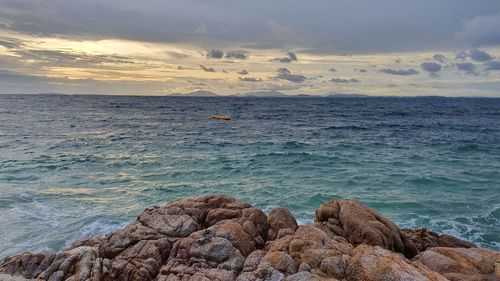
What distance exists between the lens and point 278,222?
1416cm

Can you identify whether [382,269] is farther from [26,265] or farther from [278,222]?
[26,265]

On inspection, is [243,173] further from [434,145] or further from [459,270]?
[434,145]

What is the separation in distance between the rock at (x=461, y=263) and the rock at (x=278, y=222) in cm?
420

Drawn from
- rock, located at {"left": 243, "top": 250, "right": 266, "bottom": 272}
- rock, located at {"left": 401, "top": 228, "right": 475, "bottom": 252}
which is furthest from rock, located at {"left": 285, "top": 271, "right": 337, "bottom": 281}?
rock, located at {"left": 401, "top": 228, "right": 475, "bottom": 252}

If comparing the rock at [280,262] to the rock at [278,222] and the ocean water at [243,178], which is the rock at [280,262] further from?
the ocean water at [243,178]

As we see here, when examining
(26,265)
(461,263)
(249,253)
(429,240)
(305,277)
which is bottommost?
(26,265)

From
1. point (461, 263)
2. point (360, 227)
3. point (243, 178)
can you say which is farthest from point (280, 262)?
point (243, 178)

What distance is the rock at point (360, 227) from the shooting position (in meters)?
13.1

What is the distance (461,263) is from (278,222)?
5.77m

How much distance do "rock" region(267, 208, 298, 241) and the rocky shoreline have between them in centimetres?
4

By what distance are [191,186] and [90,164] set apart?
12.4m

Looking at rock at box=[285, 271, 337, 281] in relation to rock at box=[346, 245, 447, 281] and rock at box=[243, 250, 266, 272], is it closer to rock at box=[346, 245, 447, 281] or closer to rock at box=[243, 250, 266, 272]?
rock at box=[346, 245, 447, 281]

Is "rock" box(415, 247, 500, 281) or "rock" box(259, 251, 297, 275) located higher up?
"rock" box(259, 251, 297, 275)

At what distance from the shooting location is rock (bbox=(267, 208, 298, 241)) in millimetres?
13867
